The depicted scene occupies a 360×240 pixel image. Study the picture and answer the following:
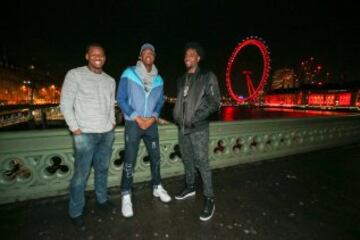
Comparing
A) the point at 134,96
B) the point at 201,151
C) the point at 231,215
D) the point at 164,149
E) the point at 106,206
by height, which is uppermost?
the point at 134,96

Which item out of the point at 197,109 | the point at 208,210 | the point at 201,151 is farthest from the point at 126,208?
the point at 197,109

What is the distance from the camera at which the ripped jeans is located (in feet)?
10.4

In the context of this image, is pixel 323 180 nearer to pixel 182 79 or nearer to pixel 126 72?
pixel 182 79

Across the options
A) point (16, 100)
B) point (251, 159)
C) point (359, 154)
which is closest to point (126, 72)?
point (251, 159)

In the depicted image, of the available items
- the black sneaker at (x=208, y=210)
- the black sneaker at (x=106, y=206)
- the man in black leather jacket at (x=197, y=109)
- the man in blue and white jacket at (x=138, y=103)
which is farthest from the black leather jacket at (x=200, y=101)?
the black sneaker at (x=106, y=206)

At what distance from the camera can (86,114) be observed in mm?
2818

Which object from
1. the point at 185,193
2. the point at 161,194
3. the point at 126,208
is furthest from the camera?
the point at 185,193

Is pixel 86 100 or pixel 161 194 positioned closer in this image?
pixel 86 100

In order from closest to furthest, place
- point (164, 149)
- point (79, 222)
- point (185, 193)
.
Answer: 1. point (79, 222)
2. point (185, 193)
3. point (164, 149)

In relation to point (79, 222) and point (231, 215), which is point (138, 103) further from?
point (231, 215)

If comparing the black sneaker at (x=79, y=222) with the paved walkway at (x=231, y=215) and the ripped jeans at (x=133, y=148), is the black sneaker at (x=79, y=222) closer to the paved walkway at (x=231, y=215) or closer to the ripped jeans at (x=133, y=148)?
the paved walkway at (x=231, y=215)

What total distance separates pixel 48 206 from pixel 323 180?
492 centimetres

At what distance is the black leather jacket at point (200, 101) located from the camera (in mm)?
3086

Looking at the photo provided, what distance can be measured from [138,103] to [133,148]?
665 mm
